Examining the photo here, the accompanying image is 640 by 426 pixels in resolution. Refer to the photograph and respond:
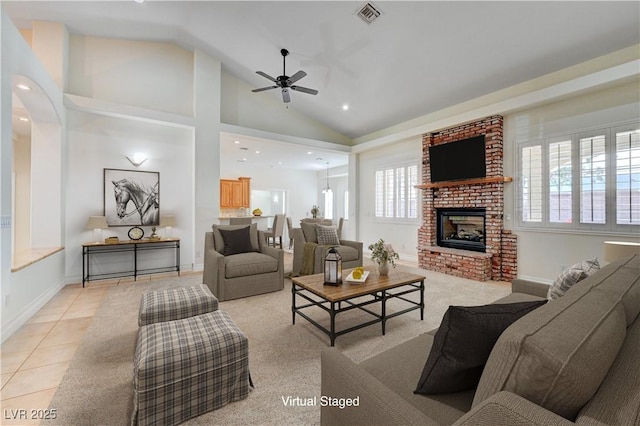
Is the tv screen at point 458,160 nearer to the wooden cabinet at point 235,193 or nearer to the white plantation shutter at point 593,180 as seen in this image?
the white plantation shutter at point 593,180

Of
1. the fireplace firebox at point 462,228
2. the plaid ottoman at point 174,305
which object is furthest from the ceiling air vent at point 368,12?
the plaid ottoman at point 174,305

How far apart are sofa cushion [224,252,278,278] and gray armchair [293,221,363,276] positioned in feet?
2.82

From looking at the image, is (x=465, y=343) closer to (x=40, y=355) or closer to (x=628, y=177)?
(x=40, y=355)

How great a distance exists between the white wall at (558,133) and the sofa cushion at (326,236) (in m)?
2.98

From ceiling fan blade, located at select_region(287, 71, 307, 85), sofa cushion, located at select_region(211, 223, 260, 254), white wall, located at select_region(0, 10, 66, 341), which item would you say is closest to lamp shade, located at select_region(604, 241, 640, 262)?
ceiling fan blade, located at select_region(287, 71, 307, 85)

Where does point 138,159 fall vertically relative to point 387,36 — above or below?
below

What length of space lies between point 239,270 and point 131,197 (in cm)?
281

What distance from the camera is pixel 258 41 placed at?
4688 mm

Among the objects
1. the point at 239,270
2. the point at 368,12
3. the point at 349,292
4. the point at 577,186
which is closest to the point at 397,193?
the point at 577,186

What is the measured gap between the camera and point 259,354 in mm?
2248

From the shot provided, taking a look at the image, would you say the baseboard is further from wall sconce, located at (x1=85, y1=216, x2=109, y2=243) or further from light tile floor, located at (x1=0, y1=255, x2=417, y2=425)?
wall sconce, located at (x1=85, y1=216, x2=109, y2=243)

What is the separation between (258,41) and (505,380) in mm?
5427

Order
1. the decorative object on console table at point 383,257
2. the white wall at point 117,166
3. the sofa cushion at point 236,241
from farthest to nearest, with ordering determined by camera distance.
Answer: the white wall at point 117,166
the sofa cushion at point 236,241
the decorative object on console table at point 383,257

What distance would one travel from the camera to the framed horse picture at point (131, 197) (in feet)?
15.4
